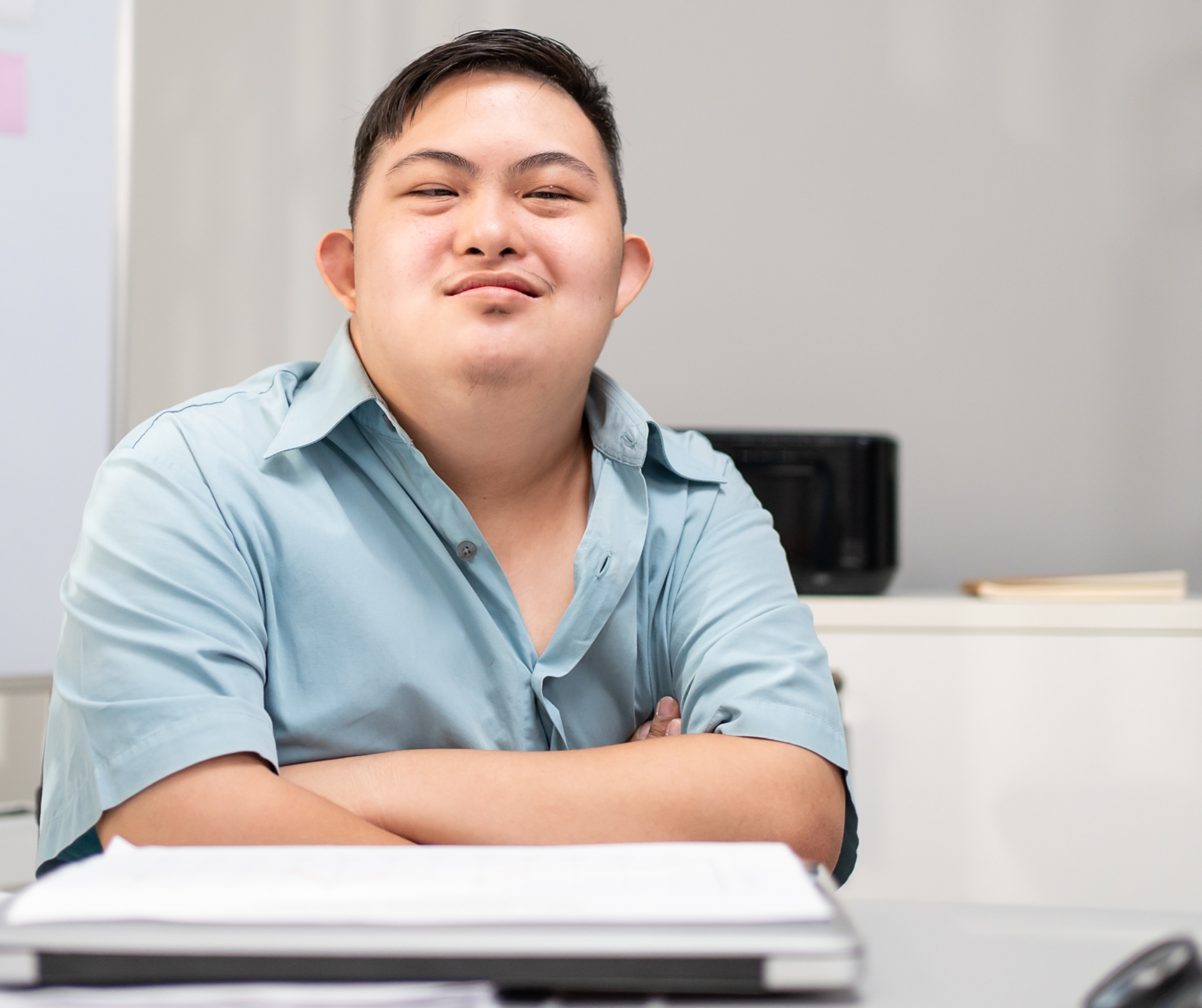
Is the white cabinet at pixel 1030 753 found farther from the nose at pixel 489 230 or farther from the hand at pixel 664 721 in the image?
the nose at pixel 489 230

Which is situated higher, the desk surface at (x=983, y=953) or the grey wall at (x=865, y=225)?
the grey wall at (x=865, y=225)

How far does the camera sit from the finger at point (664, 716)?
1.03 metres

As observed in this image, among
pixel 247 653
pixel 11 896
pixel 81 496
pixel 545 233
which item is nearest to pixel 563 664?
pixel 247 653

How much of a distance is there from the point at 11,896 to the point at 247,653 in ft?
1.19

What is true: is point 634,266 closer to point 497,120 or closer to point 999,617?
point 497,120

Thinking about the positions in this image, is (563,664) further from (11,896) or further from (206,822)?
A: (11,896)

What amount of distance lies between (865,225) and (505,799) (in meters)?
1.61

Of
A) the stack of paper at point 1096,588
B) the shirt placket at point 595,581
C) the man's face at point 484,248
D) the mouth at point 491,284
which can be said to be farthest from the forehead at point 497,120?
the stack of paper at point 1096,588

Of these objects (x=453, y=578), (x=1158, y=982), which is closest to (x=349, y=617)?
(x=453, y=578)

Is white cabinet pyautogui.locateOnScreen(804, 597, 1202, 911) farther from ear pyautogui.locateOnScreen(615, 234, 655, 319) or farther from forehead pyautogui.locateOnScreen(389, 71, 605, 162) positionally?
forehead pyautogui.locateOnScreen(389, 71, 605, 162)

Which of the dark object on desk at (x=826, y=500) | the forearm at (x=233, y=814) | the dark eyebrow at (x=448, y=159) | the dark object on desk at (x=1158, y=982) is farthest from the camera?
the dark object on desk at (x=826, y=500)

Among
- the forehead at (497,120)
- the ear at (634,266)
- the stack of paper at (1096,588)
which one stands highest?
the forehead at (497,120)

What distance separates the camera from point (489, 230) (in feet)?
3.13

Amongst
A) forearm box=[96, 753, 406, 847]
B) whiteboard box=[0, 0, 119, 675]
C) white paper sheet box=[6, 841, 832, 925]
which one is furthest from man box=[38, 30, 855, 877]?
whiteboard box=[0, 0, 119, 675]
